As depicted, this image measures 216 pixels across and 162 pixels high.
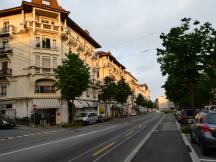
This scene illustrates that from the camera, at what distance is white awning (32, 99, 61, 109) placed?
5038cm

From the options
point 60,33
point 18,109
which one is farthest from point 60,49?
point 18,109

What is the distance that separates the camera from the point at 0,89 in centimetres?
5306

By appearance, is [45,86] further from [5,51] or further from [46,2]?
[46,2]

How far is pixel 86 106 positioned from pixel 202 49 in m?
38.4

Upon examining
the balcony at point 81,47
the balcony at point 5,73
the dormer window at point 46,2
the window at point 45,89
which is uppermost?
the dormer window at point 46,2

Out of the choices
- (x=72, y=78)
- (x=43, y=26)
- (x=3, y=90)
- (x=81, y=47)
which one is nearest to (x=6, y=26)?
(x=43, y=26)

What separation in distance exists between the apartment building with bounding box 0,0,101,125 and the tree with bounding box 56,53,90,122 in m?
5.24

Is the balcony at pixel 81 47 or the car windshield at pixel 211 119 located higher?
the balcony at pixel 81 47

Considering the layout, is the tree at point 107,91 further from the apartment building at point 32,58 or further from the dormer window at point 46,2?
the dormer window at point 46,2

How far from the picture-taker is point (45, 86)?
5225cm

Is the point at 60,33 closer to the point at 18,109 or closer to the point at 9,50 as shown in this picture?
the point at 9,50

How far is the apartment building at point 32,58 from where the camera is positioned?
50.8m

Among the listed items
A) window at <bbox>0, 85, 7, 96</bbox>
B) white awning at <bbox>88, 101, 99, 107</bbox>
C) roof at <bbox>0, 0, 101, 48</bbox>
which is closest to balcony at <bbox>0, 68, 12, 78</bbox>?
window at <bbox>0, 85, 7, 96</bbox>

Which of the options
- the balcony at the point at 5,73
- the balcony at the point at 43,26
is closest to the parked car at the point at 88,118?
the balcony at the point at 5,73
